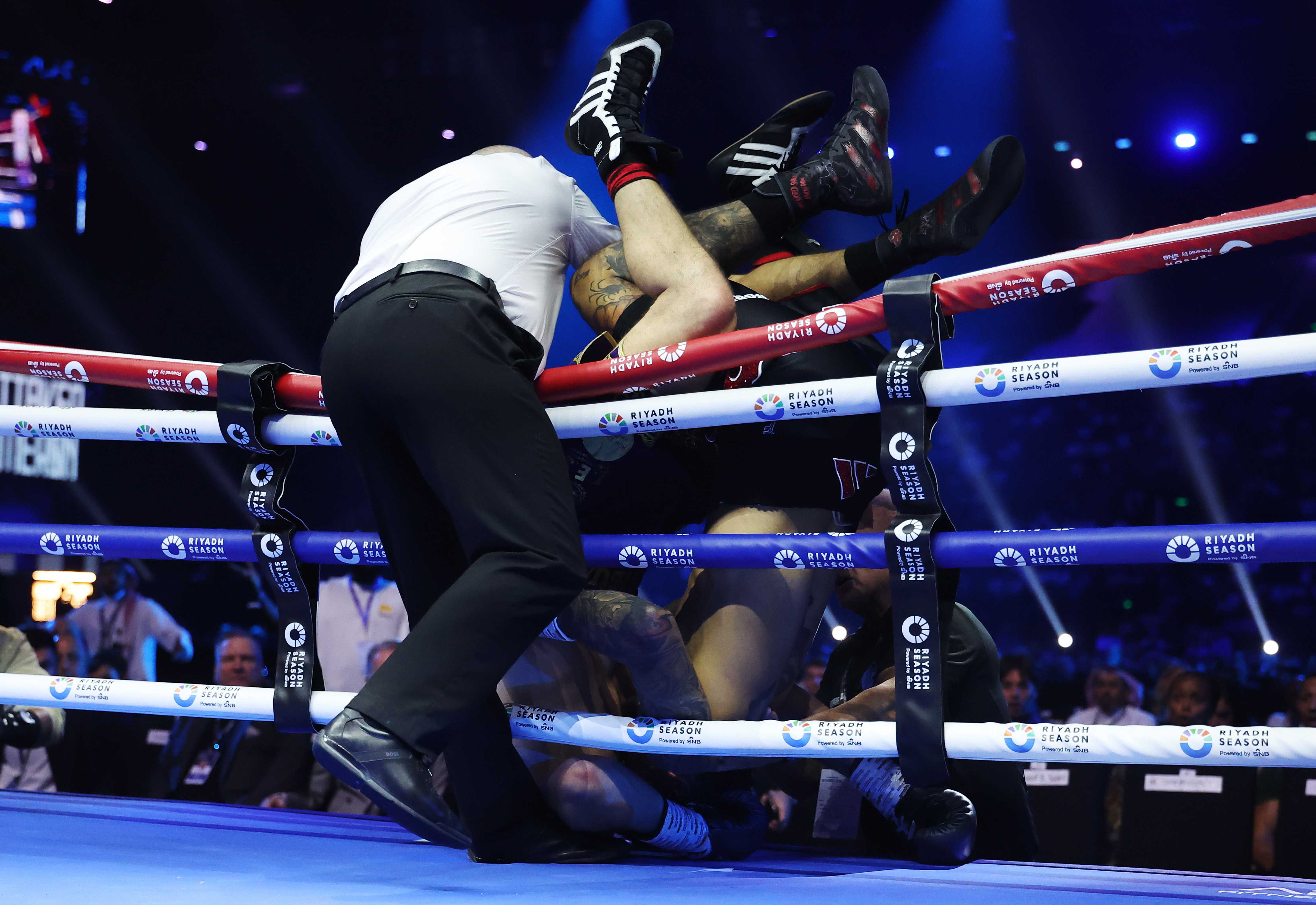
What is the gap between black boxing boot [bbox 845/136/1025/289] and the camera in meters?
2.16

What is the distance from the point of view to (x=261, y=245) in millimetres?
7488

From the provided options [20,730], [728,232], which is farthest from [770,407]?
[20,730]

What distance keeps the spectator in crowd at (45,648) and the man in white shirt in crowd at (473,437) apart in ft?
16.0

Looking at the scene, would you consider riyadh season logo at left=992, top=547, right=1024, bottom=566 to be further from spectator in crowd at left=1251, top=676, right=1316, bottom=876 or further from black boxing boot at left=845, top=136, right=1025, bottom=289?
spectator in crowd at left=1251, top=676, right=1316, bottom=876

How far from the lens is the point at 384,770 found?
1328mm

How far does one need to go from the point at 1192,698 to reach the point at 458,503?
464 centimetres

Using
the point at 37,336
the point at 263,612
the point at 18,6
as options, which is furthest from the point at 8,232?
the point at 263,612

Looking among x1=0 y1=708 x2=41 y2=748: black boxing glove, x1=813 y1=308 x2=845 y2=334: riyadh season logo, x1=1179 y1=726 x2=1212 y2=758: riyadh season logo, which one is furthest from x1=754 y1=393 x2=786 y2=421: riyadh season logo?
x1=0 y1=708 x2=41 y2=748: black boxing glove

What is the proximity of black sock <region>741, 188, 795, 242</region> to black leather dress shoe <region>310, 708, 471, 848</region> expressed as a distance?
1328 millimetres

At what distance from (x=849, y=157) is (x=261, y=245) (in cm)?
616

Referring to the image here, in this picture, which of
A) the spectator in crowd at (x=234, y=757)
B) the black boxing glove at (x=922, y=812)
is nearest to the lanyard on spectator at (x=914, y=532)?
the black boxing glove at (x=922, y=812)

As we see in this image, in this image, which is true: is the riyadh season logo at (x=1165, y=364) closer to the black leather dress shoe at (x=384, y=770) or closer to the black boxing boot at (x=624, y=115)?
the black boxing boot at (x=624, y=115)

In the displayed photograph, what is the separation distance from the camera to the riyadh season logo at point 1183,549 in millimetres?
1389

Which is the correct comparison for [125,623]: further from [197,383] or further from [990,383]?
[990,383]
